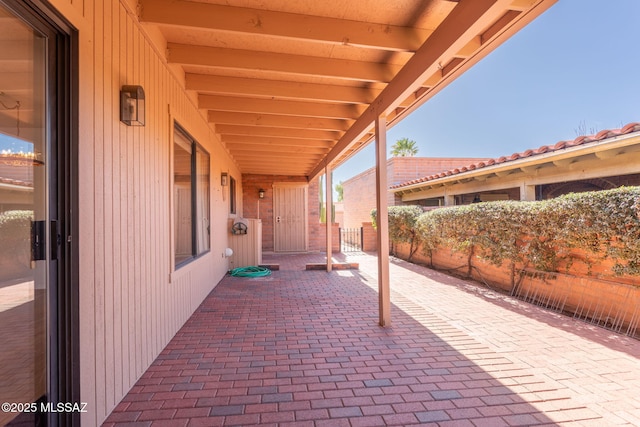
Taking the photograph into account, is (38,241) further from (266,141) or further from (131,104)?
(266,141)

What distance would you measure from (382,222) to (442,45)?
179cm

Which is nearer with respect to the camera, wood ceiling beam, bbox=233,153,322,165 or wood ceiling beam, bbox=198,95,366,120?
wood ceiling beam, bbox=198,95,366,120

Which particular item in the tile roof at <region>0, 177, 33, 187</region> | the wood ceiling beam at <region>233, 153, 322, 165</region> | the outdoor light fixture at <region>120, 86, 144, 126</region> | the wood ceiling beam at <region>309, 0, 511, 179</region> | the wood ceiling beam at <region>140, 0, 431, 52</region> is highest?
the wood ceiling beam at <region>140, 0, 431, 52</region>

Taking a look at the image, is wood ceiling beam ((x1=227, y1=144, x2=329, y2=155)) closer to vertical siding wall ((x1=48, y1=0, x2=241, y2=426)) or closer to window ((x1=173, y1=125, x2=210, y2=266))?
window ((x1=173, y1=125, x2=210, y2=266))

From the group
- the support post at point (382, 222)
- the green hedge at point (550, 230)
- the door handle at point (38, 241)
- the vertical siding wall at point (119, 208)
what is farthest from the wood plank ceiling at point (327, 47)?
the green hedge at point (550, 230)

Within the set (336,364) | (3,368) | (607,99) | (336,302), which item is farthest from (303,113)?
(607,99)

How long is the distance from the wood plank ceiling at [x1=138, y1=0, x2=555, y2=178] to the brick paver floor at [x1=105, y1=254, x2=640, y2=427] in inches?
96.8

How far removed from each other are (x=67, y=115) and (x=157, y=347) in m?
1.99

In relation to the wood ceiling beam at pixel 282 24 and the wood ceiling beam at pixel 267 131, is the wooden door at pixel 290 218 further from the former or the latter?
the wood ceiling beam at pixel 282 24

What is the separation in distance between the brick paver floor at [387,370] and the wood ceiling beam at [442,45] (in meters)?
2.45

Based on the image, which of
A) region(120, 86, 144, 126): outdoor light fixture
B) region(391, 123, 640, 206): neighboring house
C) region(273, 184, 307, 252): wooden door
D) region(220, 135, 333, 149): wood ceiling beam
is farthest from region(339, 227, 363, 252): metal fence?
region(120, 86, 144, 126): outdoor light fixture

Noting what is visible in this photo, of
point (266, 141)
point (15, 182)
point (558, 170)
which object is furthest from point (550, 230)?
point (15, 182)

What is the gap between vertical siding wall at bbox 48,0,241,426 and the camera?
1.58 metres

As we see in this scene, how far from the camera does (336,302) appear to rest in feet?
13.7
